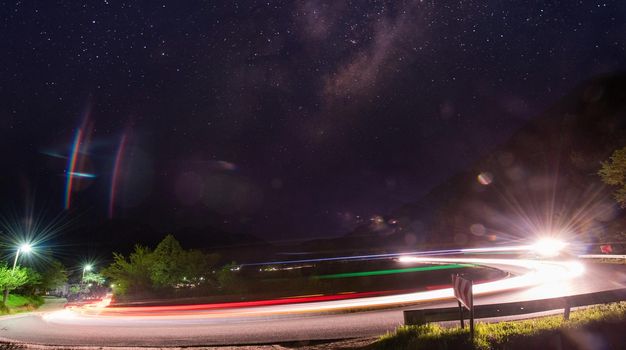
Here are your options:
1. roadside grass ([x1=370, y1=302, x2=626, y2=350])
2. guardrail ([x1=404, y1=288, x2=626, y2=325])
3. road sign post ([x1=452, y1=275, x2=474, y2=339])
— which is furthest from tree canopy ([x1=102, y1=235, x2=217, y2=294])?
road sign post ([x1=452, y1=275, x2=474, y2=339])

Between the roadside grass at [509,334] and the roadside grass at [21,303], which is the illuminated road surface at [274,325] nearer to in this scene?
the roadside grass at [509,334]

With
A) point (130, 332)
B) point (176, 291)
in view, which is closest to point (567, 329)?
point (130, 332)

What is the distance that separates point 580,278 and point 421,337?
543 inches

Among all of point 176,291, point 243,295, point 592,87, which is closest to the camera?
point 243,295

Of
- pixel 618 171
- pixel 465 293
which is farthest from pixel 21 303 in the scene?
pixel 618 171

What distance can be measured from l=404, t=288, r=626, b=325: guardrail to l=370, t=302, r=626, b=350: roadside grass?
0.24m

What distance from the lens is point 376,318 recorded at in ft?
39.1

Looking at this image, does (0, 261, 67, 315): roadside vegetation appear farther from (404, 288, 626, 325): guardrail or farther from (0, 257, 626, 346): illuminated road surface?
(404, 288, 626, 325): guardrail

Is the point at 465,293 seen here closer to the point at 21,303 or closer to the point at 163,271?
the point at 163,271

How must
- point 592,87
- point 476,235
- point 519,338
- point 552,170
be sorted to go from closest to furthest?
point 519,338 → point 552,170 → point 592,87 → point 476,235

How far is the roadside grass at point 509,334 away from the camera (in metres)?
6.30

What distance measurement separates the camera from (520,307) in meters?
7.73

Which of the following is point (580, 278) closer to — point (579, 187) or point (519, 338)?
point (519, 338)

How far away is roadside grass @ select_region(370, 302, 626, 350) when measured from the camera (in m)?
6.30
